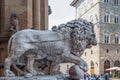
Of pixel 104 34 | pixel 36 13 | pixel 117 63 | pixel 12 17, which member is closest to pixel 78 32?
pixel 12 17

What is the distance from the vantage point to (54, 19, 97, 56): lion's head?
8.27 m

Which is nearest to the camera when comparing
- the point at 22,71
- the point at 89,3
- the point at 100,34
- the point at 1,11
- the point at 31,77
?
the point at 31,77

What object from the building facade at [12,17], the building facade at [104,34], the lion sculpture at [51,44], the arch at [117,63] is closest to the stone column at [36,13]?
the building facade at [12,17]

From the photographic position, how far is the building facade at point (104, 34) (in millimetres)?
79188

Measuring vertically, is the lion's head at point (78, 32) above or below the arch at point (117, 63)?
above

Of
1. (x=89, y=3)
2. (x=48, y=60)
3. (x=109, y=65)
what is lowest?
(x=109, y=65)

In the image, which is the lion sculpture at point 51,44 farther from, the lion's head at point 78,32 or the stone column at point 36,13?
the stone column at point 36,13

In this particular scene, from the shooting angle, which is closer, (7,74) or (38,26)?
(7,74)

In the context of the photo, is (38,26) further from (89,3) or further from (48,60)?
(89,3)

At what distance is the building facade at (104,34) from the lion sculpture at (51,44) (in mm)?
69277

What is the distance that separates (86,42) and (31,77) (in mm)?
1366

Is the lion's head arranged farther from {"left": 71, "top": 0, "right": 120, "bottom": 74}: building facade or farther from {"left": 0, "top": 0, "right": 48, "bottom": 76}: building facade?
{"left": 71, "top": 0, "right": 120, "bottom": 74}: building facade

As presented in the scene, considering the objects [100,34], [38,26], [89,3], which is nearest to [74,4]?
[89,3]

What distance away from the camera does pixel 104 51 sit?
8012 cm
